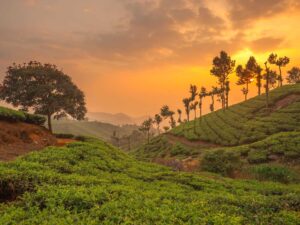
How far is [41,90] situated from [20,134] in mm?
16460

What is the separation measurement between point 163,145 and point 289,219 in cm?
8445

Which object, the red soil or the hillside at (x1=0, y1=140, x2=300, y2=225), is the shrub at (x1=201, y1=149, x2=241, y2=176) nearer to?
the red soil

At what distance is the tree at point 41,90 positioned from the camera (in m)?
49.7

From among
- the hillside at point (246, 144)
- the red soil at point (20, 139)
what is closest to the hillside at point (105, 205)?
the red soil at point (20, 139)

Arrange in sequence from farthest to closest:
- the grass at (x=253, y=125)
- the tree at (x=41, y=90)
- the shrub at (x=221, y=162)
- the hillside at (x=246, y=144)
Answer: the grass at (x=253, y=125) < the tree at (x=41, y=90) < the hillside at (x=246, y=144) < the shrub at (x=221, y=162)

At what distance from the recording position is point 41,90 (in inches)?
1964

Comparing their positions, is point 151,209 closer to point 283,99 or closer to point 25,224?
point 25,224

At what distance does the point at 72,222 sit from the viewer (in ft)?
37.3

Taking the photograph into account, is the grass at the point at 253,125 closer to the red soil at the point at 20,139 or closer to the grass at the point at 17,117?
the grass at the point at 17,117

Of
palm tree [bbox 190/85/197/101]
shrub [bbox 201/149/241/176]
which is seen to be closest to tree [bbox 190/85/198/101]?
palm tree [bbox 190/85/197/101]

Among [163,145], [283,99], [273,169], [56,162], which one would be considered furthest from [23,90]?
[283,99]

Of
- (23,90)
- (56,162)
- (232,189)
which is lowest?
(232,189)

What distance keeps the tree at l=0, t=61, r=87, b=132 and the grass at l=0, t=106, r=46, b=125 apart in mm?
8021

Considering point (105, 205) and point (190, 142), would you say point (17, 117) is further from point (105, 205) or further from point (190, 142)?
point (190, 142)
